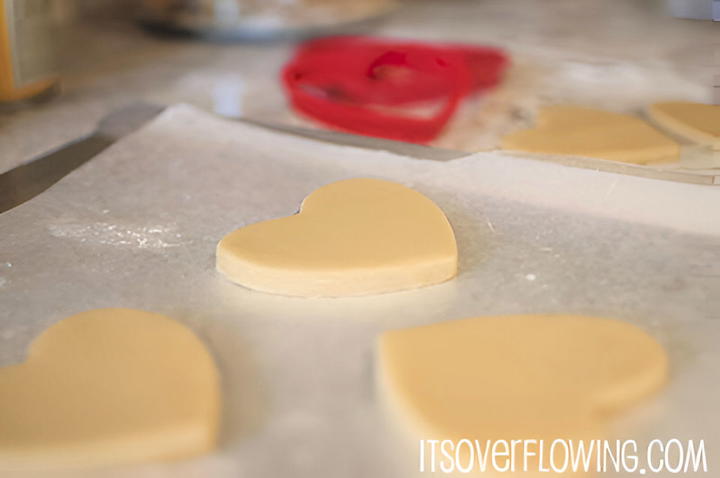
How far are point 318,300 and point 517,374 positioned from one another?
18cm

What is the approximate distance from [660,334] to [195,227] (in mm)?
401

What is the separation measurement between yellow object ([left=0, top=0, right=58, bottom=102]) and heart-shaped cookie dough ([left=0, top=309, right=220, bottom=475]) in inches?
19.6

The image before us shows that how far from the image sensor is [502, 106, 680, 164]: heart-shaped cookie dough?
76cm

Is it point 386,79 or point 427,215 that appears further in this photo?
point 386,79

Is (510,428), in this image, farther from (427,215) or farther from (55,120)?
(55,120)

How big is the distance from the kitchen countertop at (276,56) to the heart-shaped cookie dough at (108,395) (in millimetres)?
381

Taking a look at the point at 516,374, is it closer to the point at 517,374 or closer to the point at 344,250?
the point at 517,374

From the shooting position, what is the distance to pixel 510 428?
1.36 ft

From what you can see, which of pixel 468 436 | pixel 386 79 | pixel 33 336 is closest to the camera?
A: pixel 468 436

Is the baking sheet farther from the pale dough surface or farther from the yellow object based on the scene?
the yellow object

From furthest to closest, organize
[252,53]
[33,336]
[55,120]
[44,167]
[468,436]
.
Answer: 1. [252,53]
2. [55,120]
3. [44,167]
4. [33,336]
5. [468,436]

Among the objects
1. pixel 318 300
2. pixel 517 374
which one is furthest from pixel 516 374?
pixel 318 300

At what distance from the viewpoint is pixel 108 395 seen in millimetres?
441

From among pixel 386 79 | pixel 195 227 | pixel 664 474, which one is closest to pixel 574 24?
pixel 386 79
